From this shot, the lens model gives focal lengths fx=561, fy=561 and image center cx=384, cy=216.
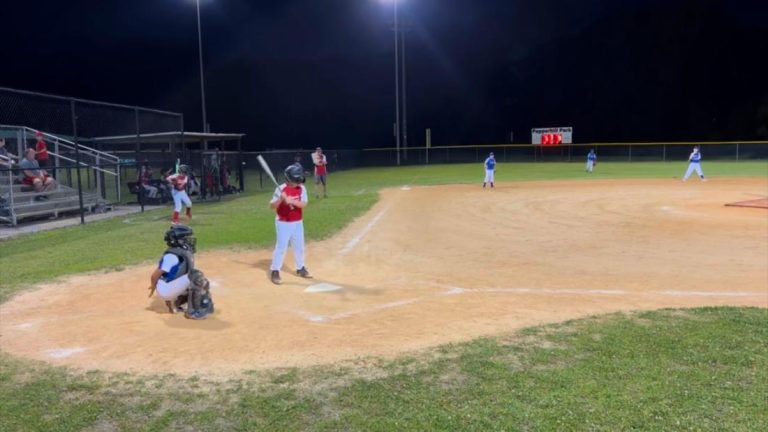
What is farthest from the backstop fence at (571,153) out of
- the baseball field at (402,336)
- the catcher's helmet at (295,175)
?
the catcher's helmet at (295,175)

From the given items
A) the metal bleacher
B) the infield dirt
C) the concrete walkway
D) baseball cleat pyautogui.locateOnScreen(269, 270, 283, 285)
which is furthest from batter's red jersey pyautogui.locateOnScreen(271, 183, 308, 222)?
the metal bleacher

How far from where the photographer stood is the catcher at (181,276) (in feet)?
21.6

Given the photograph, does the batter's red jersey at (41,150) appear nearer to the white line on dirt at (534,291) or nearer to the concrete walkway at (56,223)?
the concrete walkway at (56,223)

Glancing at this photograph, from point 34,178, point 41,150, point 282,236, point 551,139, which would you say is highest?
point 551,139

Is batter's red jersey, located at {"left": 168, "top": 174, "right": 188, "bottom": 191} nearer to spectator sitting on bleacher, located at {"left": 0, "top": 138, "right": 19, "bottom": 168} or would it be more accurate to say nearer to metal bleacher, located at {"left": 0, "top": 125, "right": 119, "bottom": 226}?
metal bleacher, located at {"left": 0, "top": 125, "right": 119, "bottom": 226}

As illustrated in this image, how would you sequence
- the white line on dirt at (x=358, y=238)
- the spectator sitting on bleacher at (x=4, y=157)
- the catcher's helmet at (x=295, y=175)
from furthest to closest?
the spectator sitting on bleacher at (x=4, y=157) < the white line on dirt at (x=358, y=238) < the catcher's helmet at (x=295, y=175)

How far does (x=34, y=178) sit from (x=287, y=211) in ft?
43.9

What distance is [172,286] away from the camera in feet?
21.8

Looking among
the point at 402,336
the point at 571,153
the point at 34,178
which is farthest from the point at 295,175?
the point at 571,153

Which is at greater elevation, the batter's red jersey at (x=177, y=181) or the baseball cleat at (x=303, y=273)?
the batter's red jersey at (x=177, y=181)

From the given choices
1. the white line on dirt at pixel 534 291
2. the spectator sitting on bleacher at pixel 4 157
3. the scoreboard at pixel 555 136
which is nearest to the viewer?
the white line on dirt at pixel 534 291

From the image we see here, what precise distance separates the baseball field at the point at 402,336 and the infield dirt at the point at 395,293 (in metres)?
0.04

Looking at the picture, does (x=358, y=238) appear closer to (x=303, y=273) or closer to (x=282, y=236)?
(x=303, y=273)

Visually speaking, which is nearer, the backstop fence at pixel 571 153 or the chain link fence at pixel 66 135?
the chain link fence at pixel 66 135
